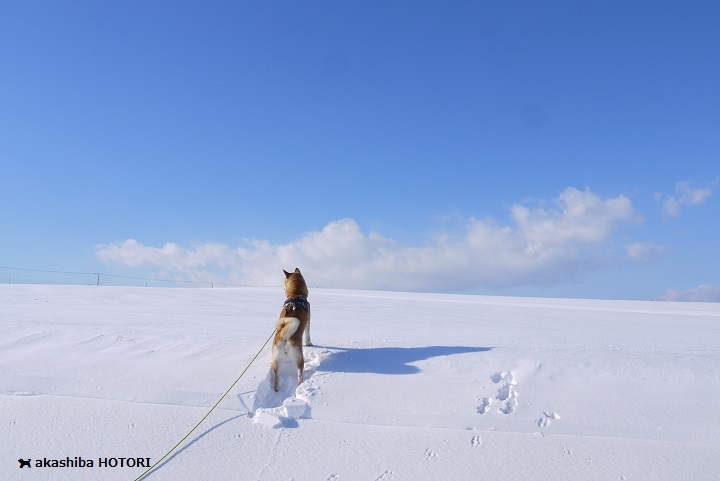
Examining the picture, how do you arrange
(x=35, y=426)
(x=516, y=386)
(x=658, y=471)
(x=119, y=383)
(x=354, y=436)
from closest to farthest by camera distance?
(x=658, y=471)
(x=354, y=436)
(x=35, y=426)
(x=516, y=386)
(x=119, y=383)

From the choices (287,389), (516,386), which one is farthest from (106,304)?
(516,386)

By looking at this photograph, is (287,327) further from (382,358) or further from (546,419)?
(546,419)

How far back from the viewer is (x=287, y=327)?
16.0 feet

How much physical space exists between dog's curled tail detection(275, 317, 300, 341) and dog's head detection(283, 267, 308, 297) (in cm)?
137

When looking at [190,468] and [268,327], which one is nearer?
[190,468]

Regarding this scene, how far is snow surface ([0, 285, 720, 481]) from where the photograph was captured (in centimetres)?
335

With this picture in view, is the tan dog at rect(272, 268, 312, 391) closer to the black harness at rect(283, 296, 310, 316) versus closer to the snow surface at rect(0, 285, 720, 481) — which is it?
the black harness at rect(283, 296, 310, 316)

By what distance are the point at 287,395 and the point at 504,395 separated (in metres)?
2.26

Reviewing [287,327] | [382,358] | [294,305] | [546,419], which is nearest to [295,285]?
[294,305]

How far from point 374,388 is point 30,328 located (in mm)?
5626

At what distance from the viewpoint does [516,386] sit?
4.25 metres

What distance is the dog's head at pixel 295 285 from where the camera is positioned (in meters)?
6.42

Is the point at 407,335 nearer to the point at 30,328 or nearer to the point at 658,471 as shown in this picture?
the point at 658,471

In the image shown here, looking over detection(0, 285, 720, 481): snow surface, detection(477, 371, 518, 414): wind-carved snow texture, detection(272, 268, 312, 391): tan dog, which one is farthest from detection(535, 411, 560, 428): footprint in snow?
detection(272, 268, 312, 391): tan dog
